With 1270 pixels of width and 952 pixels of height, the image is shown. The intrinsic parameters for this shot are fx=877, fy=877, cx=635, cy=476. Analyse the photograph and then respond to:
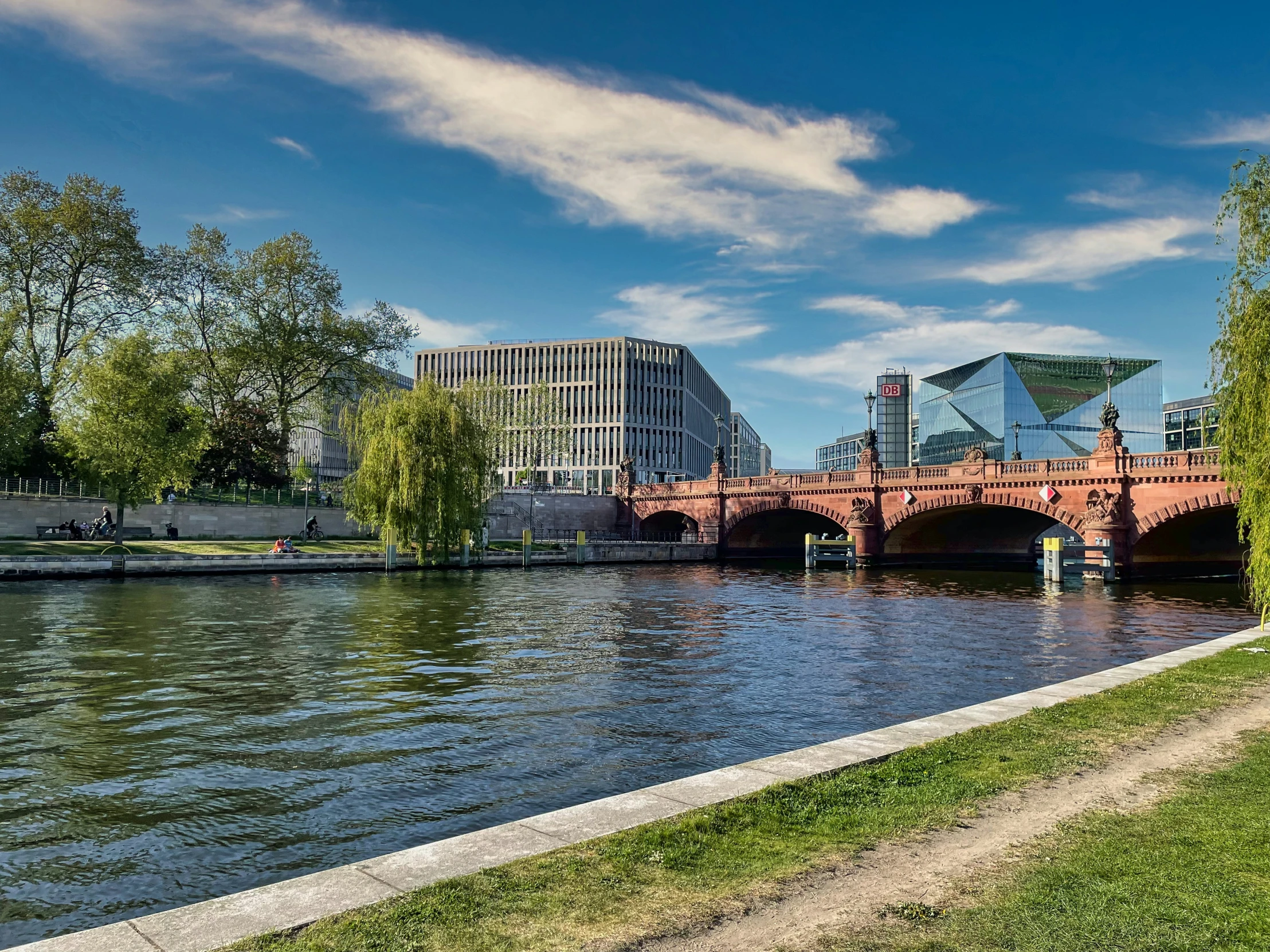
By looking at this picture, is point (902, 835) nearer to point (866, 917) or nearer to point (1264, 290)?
point (866, 917)

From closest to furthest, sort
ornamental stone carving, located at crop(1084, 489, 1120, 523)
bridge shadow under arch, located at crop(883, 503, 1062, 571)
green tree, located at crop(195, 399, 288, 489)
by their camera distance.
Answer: ornamental stone carving, located at crop(1084, 489, 1120, 523), bridge shadow under arch, located at crop(883, 503, 1062, 571), green tree, located at crop(195, 399, 288, 489)

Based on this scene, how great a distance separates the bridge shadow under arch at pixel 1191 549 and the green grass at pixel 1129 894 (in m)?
47.6

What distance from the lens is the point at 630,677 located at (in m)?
18.2

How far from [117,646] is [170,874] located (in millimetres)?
15697

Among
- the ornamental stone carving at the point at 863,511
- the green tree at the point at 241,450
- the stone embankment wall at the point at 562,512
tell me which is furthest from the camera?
the stone embankment wall at the point at 562,512

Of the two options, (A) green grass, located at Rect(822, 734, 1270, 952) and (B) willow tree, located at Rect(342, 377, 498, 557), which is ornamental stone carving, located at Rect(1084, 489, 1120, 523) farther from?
(A) green grass, located at Rect(822, 734, 1270, 952)

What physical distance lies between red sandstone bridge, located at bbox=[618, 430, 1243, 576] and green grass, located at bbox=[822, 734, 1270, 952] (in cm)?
3151

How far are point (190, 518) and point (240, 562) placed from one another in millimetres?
16572

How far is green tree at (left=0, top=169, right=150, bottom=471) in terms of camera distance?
2186 inches

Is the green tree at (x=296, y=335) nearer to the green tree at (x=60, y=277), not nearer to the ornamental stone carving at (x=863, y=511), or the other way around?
the green tree at (x=60, y=277)

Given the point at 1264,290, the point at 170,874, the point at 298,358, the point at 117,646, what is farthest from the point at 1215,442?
the point at 298,358

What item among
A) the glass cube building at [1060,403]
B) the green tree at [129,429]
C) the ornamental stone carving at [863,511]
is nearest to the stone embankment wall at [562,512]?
the ornamental stone carving at [863,511]

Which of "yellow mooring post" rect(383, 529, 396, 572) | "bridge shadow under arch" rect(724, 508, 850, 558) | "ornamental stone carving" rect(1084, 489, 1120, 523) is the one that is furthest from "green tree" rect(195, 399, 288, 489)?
"ornamental stone carving" rect(1084, 489, 1120, 523)

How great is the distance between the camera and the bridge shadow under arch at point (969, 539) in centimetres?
6391
